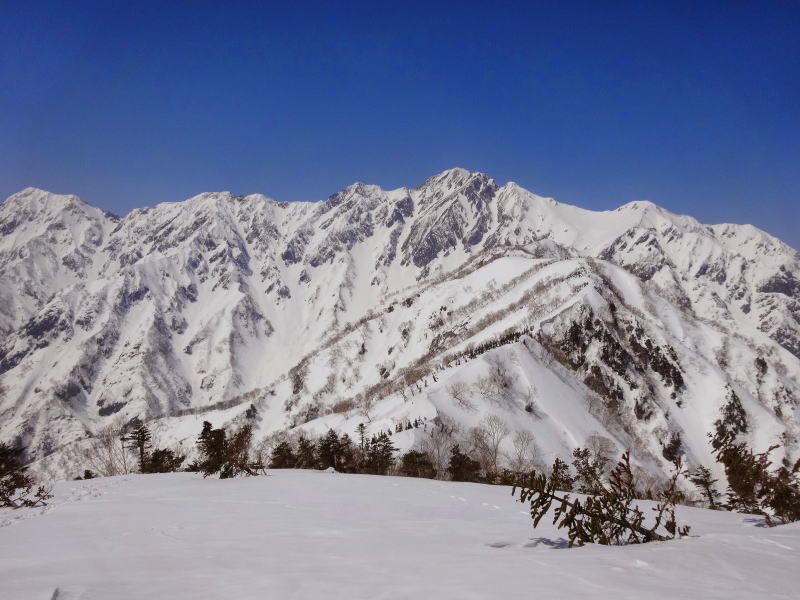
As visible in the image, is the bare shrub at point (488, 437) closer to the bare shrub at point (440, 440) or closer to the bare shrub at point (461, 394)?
the bare shrub at point (440, 440)

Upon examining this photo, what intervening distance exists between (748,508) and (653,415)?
16766 cm

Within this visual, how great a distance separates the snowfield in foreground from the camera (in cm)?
546

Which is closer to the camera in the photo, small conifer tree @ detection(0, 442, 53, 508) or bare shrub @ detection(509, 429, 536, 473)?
small conifer tree @ detection(0, 442, 53, 508)

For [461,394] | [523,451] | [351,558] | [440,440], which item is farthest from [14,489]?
[461,394]

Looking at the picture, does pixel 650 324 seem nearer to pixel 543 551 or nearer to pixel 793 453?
pixel 793 453

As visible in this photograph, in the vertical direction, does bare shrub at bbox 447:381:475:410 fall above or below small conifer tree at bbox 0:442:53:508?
above

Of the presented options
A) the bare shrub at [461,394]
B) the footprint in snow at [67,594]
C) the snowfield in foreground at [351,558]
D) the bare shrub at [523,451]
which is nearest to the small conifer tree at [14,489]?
the snowfield in foreground at [351,558]

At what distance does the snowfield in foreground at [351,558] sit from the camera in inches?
215

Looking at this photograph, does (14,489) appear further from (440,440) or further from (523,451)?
(523,451)

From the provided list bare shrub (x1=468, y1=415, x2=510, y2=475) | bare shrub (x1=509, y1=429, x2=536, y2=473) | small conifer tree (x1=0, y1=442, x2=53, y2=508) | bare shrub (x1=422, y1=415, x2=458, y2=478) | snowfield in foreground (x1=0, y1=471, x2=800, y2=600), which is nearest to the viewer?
snowfield in foreground (x1=0, y1=471, x2=800, y2=600)

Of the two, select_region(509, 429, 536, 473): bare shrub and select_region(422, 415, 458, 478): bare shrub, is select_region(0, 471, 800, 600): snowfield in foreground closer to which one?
select_region(422, 415, 458, 478): bare shrub

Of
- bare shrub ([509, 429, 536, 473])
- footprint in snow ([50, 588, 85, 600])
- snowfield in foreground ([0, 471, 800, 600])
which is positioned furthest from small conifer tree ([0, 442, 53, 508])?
bare shrub ([509, 429, 536, 473])

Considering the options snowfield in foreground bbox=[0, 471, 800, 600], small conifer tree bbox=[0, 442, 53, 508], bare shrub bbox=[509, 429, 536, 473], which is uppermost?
snowfield in foreground bbox=[0, 471, 800, 600]

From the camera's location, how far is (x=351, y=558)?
7449 mm
